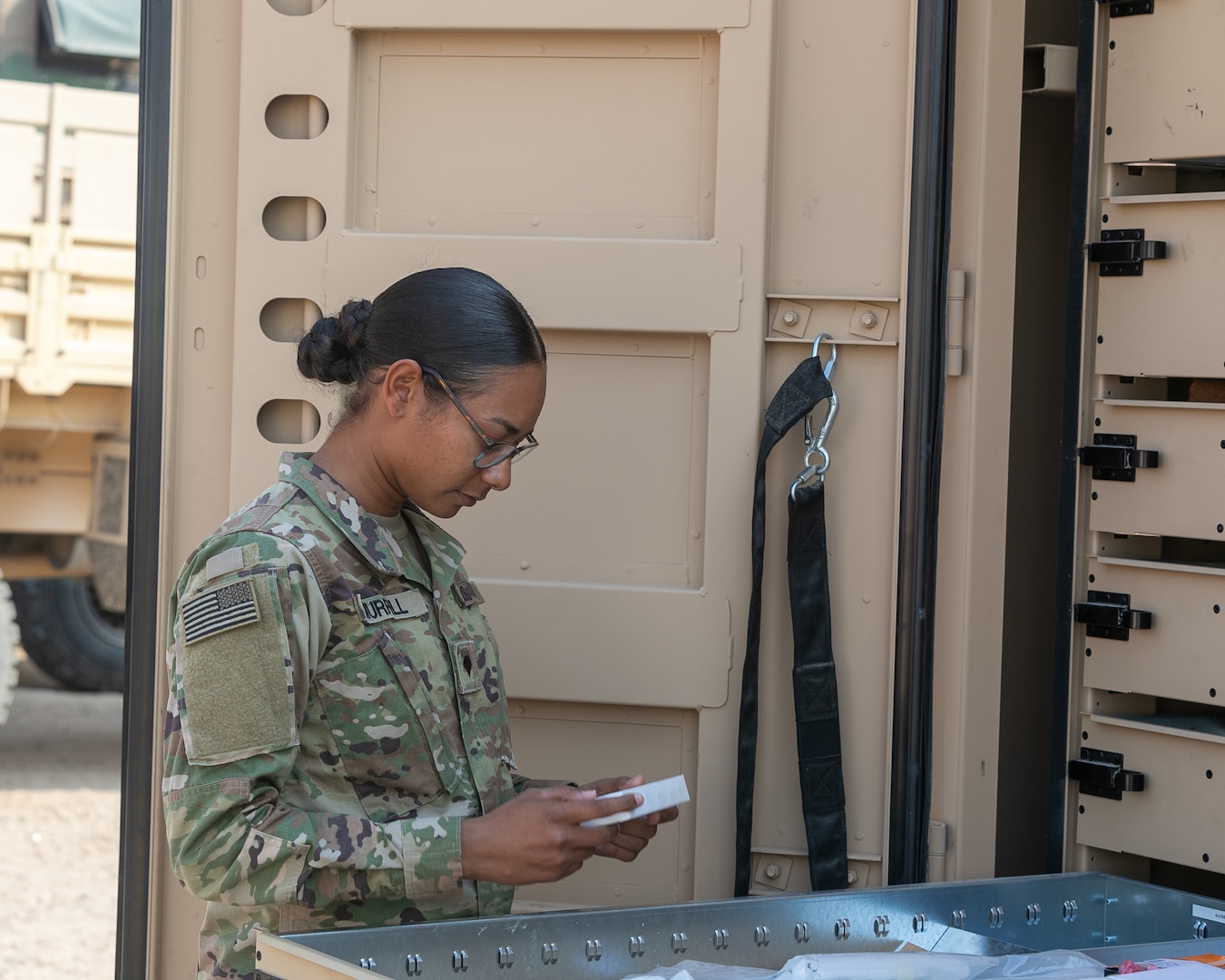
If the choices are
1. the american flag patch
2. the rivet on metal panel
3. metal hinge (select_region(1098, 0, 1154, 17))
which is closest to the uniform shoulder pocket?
the american flag patch

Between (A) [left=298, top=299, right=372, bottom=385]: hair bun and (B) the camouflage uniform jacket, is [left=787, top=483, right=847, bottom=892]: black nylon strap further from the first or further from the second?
(A) [left=298, top=299, right=372, bottom=385]: hair bun

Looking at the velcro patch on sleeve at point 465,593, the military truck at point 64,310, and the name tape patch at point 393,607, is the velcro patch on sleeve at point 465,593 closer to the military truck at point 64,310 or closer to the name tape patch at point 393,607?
the name tape patch at point 393,607

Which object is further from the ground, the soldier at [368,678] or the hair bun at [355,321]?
the hair bun at [355,321]

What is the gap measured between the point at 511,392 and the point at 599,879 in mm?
917

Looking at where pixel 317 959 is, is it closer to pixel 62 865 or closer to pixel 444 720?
pixel 444 720

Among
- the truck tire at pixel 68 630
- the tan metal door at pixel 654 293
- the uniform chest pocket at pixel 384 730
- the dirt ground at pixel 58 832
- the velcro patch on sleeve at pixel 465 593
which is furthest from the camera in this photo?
the truck tire at pixel 68 630

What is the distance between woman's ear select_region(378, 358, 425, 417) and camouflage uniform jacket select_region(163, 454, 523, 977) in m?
0.12

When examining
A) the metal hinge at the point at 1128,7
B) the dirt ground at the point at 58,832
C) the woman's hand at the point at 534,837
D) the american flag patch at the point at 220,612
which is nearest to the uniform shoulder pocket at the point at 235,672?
the american flag patch at the point at 220,612

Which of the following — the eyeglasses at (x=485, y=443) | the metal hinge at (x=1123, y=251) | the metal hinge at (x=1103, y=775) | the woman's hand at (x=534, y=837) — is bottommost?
the metal hinge at (x=1103, y=775)

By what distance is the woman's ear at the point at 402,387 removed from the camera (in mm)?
1586

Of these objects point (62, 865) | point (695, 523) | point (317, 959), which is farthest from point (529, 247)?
point (62, 865)

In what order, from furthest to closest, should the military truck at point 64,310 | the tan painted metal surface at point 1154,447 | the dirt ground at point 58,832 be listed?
the military truck at point 64,310, the dirt ground at point 58,832, the tan painted metal surface at point 1154,447

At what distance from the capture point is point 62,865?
5391 mm

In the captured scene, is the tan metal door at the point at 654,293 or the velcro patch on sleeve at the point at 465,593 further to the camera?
the tan metal door at the point at 654,293
